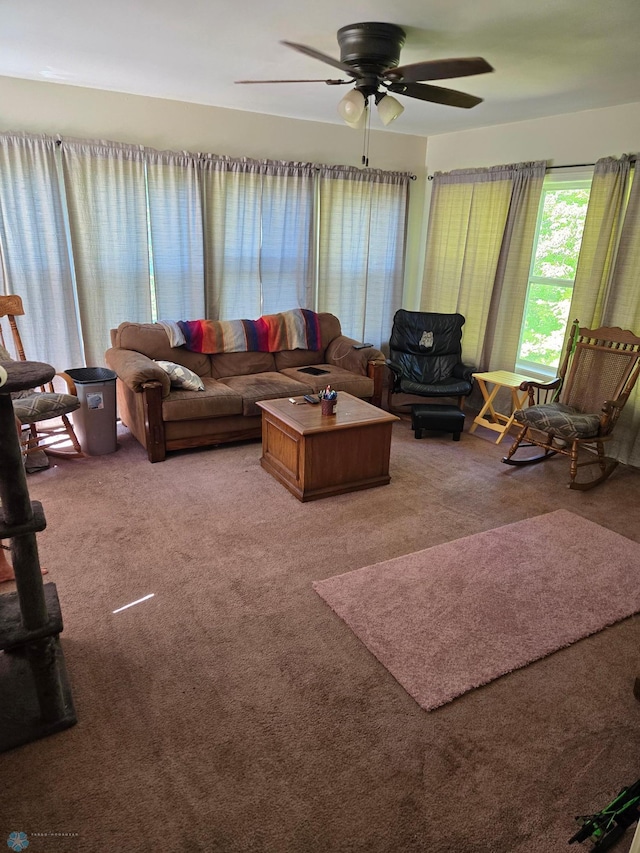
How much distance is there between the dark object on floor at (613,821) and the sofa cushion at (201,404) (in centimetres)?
316

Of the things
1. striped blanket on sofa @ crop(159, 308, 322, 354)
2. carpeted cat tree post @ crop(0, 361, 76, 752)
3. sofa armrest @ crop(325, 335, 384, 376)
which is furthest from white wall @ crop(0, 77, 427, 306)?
carpeted cat tree post @ crop(0, 361, 76, 752)

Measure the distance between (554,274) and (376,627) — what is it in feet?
12.1

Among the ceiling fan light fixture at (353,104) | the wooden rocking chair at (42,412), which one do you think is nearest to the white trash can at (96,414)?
the wooden rocking chair at (42,412)

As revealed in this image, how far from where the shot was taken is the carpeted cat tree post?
1.62 m

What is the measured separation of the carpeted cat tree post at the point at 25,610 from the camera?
→ 5.33 feet

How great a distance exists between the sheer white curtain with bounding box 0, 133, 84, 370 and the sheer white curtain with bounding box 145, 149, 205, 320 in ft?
2.23

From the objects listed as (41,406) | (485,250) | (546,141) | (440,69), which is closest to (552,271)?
(485,250)

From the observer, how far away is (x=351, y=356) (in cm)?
492

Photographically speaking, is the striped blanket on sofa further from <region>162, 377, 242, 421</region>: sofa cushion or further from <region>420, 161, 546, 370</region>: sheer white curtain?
<region>420, 161, 546, 370</region>: sheer white curtain

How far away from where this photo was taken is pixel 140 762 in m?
1.71

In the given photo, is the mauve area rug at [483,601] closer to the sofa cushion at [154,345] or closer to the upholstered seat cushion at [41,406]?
the upholstered seat cushion at [41,406]

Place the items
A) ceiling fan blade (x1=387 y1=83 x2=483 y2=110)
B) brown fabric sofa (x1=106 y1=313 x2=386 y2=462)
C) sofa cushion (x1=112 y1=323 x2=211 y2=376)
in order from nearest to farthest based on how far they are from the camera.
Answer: ceiling fan blade (x1=387 y1=83 x2=483 y2=110)
brown fabric sofa (x1=106 y1=313 x2=386 y2=462)
sofa cushion (x1=112 y1=323 x2=211 y2=376)

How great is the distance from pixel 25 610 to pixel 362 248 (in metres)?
4.72

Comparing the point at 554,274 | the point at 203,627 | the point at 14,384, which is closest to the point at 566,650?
the point at 203,627
